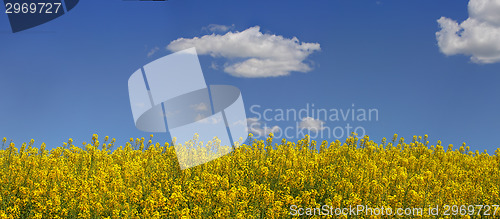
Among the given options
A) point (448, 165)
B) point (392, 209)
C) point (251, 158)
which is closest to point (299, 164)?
point (251, 158)

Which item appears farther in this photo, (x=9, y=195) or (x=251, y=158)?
(x=251, y=158)

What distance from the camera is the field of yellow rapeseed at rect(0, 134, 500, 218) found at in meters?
6.81

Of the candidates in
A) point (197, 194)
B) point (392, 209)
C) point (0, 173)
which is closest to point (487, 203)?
point (392, 209)

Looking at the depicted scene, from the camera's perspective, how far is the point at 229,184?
7.86 meters

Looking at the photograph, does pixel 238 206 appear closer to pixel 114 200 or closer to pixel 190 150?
pixel 114 200

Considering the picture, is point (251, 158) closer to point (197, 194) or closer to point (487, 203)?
point (197, 194)

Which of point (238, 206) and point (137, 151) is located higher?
point (137, 151)

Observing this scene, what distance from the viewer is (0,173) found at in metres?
8.77

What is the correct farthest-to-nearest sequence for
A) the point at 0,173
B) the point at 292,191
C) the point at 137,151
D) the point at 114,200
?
the point at 137,151 < the point at 0,173 < the point at 292,191 < the point at 114,200

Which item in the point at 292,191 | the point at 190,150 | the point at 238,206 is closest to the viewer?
the point at 238,206

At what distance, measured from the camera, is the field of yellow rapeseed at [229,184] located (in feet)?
22.4

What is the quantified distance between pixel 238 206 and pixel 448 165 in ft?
22.1

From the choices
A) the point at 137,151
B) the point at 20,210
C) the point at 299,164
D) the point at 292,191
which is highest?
the point at 137,151

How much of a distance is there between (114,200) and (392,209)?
463 centimetres
